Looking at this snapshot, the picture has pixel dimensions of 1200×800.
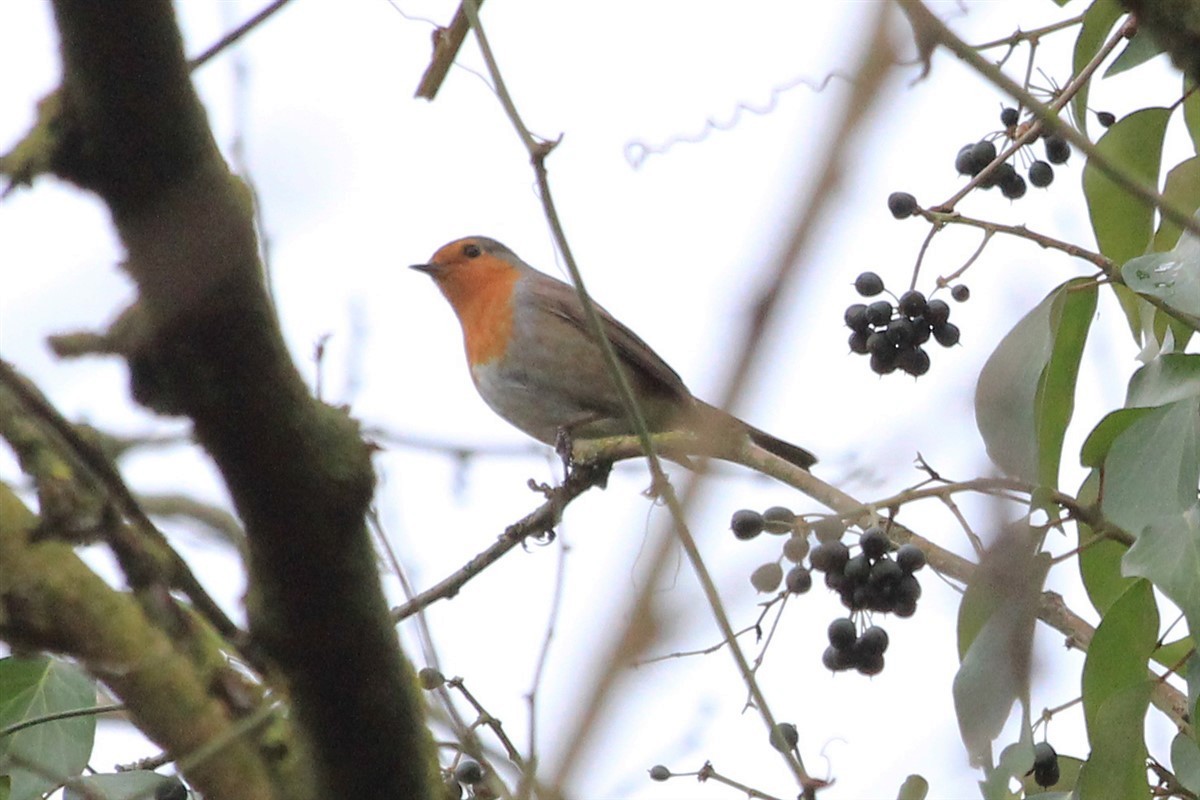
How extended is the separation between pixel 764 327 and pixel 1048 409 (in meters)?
2.75

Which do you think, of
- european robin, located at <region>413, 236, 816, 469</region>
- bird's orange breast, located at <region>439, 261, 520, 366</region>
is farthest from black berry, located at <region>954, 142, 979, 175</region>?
bird's orange breast, located at <region>439, 261, 520, 366</region>

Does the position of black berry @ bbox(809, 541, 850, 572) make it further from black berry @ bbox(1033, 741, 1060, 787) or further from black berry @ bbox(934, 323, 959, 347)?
black berry @ bbox(934, 323, 959, 347)

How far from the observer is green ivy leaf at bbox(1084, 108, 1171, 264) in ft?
11.7

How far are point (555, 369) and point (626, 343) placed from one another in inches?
15.5

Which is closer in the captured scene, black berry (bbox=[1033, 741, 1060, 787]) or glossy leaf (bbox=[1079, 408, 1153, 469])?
glossy leaf (bbox=[1079, 408, 1153, 469])

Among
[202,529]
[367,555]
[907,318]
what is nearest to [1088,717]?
[907,318]

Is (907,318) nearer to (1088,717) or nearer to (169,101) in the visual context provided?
(1088,717)

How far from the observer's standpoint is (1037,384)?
130 inches

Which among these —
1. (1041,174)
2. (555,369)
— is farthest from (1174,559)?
(555,369)

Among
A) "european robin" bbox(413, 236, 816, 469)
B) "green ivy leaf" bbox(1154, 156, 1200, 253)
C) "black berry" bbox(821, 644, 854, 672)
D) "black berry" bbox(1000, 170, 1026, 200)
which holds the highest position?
"european robin" bbox(413, 236, 816, 469)

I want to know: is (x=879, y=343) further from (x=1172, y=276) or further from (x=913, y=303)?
(x=1172, y=276)

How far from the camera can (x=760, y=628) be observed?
353 centimetres

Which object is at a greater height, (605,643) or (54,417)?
(54,417)

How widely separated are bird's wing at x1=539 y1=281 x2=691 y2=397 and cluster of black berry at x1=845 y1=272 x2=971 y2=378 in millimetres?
2834
